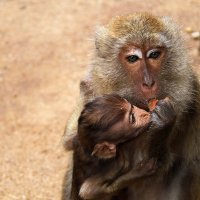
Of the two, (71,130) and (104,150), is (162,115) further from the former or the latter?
(71,130)

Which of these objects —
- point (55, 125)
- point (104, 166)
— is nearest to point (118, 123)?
point (104, 166)

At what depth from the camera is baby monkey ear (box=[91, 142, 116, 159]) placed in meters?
5.25

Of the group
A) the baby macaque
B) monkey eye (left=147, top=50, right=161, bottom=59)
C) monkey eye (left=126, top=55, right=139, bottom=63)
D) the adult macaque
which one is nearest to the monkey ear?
the adult macaque

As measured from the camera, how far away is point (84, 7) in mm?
11742

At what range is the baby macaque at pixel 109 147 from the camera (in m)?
5.21

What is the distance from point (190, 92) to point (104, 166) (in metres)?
0.99

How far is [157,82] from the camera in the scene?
529cm

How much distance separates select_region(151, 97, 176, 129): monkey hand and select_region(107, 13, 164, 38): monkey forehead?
26.5 inches

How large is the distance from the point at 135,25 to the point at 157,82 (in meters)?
0.55

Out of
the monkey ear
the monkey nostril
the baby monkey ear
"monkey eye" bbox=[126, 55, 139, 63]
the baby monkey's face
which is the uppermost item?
the monkey ear

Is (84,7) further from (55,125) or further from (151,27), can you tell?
(151,27)

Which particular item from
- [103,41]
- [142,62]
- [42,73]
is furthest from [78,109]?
[42,73]

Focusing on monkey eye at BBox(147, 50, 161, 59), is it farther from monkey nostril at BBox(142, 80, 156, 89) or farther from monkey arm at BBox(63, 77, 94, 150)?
Result: monkey arm at BBox(63, 77, 94, 150)

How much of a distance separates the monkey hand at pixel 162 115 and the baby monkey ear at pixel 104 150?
397mm
